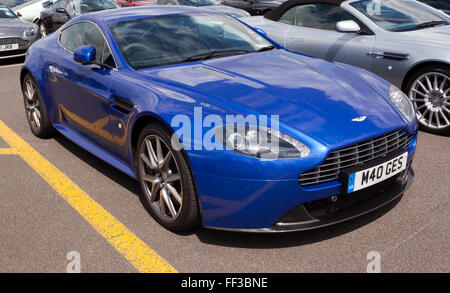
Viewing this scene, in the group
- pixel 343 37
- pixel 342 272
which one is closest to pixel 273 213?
pixel 342 272

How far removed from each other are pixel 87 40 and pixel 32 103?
134 cm

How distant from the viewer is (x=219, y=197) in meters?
2.86

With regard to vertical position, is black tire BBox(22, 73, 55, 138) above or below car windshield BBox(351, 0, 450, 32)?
below

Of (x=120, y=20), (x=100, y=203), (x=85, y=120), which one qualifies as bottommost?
(x=100, y=203)

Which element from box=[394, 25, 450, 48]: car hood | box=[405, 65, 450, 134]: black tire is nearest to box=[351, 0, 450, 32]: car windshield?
box=[394, 25, 450, 48]: car hood

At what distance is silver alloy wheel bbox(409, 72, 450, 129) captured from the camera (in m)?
4.85

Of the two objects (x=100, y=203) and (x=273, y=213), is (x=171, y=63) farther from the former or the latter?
(x=273, y=213)

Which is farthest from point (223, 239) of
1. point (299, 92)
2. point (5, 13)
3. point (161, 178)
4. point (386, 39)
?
point (5, 13)

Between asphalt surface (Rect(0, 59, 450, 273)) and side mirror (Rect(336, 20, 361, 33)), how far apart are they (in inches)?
82.1

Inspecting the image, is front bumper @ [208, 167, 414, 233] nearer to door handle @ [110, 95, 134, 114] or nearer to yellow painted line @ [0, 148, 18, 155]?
door handle @ [110, 95, 134, 114]

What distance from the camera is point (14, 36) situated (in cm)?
1023

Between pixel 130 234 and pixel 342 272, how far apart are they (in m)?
1.36

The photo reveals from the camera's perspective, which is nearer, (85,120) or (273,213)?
(273,213)

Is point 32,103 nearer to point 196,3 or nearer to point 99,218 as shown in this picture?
point 99,218
